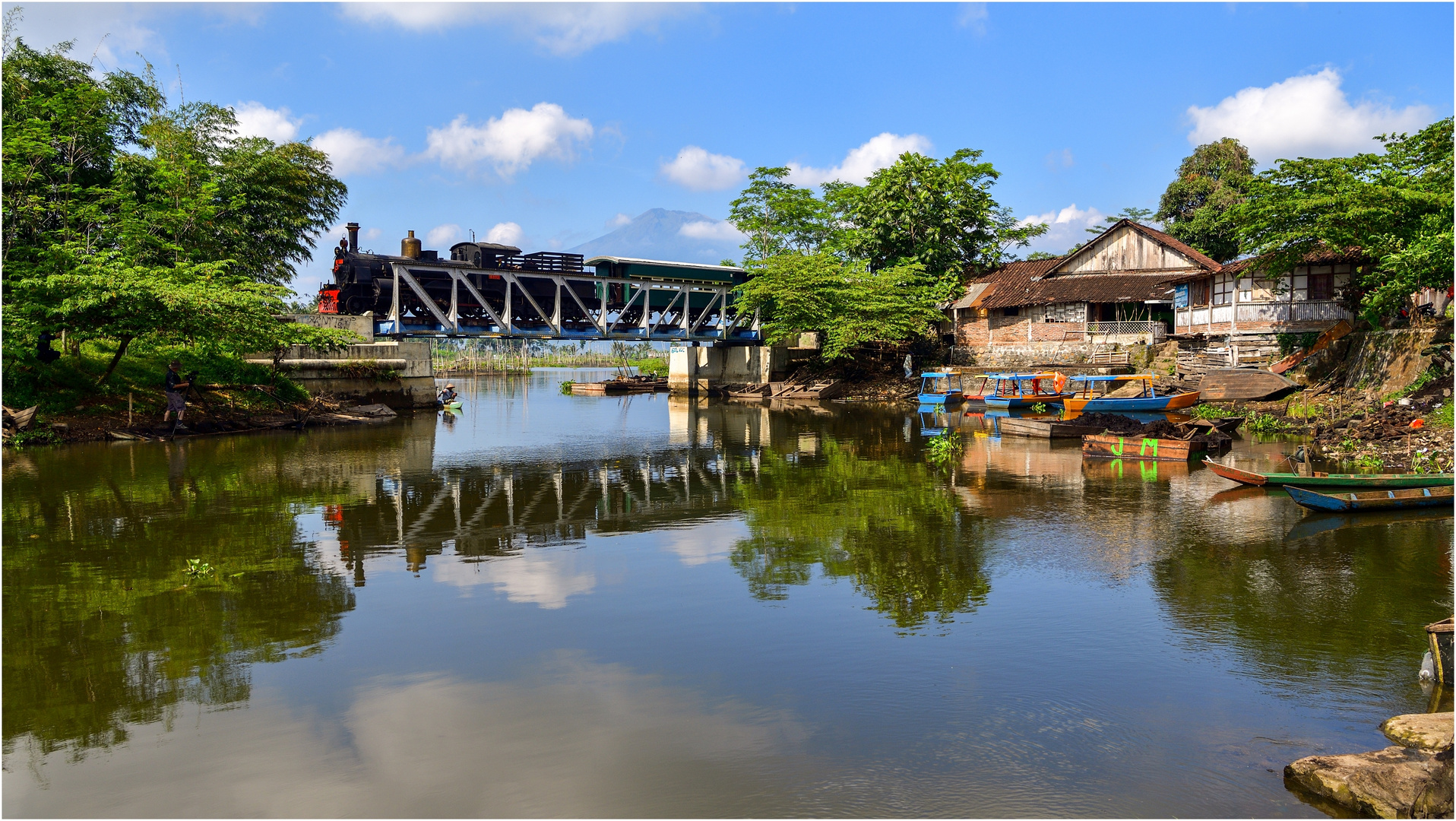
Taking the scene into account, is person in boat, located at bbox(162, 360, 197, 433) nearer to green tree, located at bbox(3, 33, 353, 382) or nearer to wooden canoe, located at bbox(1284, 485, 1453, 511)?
green tree, located at bbox(3, 33, 353, 382)

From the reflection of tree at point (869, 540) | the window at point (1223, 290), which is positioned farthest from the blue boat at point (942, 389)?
the reflection of tree at point (869, 540)

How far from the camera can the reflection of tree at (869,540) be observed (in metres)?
8.73

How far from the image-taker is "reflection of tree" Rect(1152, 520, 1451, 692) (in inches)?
265

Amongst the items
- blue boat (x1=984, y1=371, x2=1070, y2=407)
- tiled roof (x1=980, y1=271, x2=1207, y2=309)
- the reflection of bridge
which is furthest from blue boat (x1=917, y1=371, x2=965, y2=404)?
the reflection of bridge

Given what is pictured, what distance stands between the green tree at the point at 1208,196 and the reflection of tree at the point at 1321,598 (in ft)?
121

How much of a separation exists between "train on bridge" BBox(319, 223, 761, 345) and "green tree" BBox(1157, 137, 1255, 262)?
75.1 feet

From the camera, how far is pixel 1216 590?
336 inches

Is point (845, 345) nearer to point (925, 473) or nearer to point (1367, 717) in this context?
point (925, 473)

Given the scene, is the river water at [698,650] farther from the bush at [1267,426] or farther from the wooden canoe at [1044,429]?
the bush at [1267,426]

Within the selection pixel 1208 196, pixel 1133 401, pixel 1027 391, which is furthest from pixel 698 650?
pixel 1208 196

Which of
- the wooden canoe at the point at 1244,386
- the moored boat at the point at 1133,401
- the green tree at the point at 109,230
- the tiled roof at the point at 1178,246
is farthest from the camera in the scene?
the tiled roof at the point at 1178,246

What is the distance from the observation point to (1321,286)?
29422 millimetres

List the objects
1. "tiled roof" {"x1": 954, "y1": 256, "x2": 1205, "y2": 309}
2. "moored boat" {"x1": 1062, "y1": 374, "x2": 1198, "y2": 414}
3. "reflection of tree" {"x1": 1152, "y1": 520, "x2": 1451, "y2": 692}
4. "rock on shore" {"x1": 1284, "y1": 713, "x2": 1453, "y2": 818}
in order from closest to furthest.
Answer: "rock on shore" {"x1": 1284, "y1": 713, "x2": 1453, "y2": 818} < "reflection of tree" {"x1": 1152, "y1": 520, "x2": 1451, "y2": 692} < "moored boat" {"x1": 1062, "y1": 374, "x2": 1198, "y2": 414} < "tiled roof" {"x1": 954, "y1": 256, "x2": 1205, "y2": 309}

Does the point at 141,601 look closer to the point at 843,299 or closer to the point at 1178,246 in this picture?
the point at 843,299
